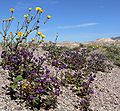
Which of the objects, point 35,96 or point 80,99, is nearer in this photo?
point 35,96

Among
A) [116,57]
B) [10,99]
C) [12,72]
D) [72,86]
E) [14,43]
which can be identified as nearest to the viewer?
[10,99]

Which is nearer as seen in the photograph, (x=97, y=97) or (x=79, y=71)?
(x=97, y=97)

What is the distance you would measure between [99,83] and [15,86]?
13.8ft

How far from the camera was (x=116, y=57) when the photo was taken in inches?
655

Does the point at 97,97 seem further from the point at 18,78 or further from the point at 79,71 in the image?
the point at 18,78

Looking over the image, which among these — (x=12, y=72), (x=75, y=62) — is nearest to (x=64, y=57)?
(x=75, y=62)

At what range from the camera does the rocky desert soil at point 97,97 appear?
7.64 meters

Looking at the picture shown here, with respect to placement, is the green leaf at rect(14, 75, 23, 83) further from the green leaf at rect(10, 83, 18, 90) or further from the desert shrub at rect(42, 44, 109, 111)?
the desert shrub at rect(42, 44, 109, 111)

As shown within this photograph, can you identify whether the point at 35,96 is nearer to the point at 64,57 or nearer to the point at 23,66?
the point at 23,66

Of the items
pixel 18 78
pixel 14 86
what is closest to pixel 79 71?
pixel 18 78

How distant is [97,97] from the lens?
10.0 metres

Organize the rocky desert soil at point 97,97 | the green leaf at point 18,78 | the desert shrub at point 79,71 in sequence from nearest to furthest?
the rocky desert soil at point 97,97, the green leaf at point 18,78, the desert shrub at point 79,71

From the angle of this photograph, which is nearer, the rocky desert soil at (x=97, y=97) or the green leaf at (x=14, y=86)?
the rocky desert soil at (x=97, y=97)

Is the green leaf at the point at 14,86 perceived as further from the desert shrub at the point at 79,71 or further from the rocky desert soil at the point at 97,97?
the desert shrub at the point at 79,71
